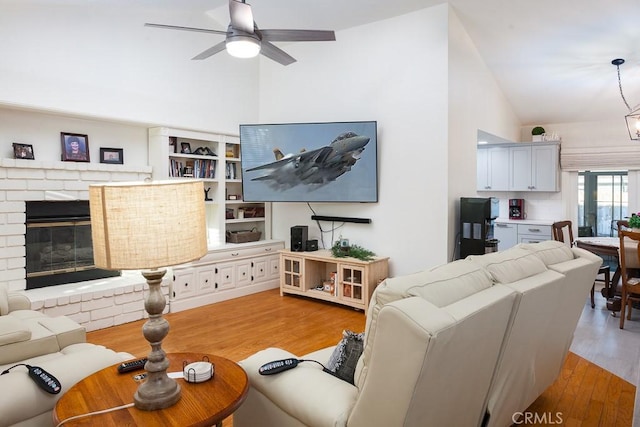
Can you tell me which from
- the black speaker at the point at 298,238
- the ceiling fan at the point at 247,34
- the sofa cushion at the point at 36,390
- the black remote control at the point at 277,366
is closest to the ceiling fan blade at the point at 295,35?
the ceiling fan at the point at 247,34

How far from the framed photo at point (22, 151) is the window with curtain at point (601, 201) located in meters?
7.18

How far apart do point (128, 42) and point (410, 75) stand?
3.11 m

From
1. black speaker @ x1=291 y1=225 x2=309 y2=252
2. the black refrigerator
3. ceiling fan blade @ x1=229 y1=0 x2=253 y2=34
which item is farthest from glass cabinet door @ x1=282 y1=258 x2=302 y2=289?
ceiling fan blade @ x1=229 y1=0 x2=253 y2=34

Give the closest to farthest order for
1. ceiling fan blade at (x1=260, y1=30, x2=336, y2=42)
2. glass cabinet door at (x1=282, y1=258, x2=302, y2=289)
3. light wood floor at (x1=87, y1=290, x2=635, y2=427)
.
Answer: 1. light wood floor at (x1=87, y1=290, x2=635, y2=427)
2. ceiling fan blade at (x1=260, y1=30, x2=336, y2=42)
3. glass cabinet door at (x1=282, y1=258, x2=302, y2=289)

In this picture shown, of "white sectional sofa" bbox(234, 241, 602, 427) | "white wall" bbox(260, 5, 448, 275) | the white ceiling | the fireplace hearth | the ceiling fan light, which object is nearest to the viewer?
"white sectional sofa" bbox(234, 241, 602, 427)

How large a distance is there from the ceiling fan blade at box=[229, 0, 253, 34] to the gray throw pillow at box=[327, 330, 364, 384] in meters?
2.06

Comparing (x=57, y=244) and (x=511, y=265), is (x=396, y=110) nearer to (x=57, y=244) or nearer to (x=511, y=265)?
(x=511, y=265)

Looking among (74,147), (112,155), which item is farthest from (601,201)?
(74,147)

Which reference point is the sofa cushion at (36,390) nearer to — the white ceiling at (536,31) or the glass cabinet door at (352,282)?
the glass cabinet door at (352,282)

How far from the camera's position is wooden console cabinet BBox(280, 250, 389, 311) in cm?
457

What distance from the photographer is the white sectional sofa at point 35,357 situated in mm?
1535

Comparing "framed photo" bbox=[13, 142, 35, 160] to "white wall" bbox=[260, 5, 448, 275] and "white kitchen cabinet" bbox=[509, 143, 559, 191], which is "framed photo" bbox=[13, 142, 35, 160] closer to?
"white wall" bbox=[260, 5, 448, 275]

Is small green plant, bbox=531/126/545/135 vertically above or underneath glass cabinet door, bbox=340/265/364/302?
above

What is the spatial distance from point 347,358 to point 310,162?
3.53 meters
